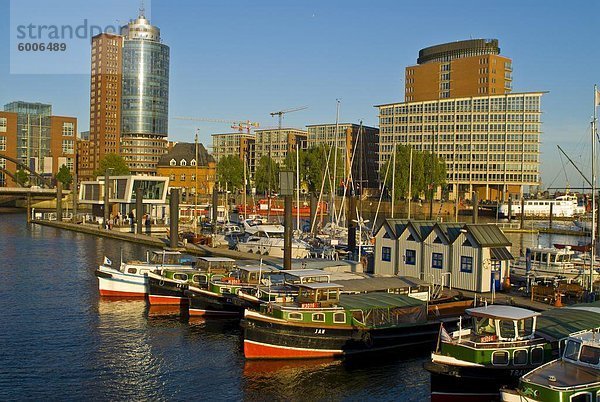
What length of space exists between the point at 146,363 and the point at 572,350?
20006 millimetres

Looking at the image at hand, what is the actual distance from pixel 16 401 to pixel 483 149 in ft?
533

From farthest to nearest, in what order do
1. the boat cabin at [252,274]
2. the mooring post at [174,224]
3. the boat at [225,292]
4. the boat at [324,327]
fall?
the mooring post at [174,224] < the boat cabin at [252,274] < the boat at [225,292] < the boat at [324,327]

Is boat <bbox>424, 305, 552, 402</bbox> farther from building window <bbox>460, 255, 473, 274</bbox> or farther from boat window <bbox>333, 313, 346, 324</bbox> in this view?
building window <bbox>460, 255, 473, 274</bbox>

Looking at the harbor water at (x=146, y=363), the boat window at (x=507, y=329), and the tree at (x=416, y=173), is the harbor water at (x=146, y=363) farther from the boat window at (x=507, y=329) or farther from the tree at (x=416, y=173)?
the tree at (x=416, y=173)

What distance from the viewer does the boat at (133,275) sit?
164ft

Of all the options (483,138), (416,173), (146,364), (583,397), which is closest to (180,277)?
(146,364)

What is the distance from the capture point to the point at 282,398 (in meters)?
29.0

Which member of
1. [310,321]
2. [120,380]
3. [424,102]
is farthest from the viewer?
[424,102]

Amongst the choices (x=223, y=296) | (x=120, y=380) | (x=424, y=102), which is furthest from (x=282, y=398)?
(x=424, y=102)

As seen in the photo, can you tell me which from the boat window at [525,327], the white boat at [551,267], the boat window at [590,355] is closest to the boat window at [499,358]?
the boat window at [525,327]

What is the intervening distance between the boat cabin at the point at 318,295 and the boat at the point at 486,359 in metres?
8.09

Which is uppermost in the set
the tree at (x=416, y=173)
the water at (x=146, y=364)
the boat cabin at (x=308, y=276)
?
the tree at (x=416, y=173)

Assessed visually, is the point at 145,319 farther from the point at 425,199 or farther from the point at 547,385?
the point at 425,199

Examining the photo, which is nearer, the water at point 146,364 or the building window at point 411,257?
the water at point 146,364
